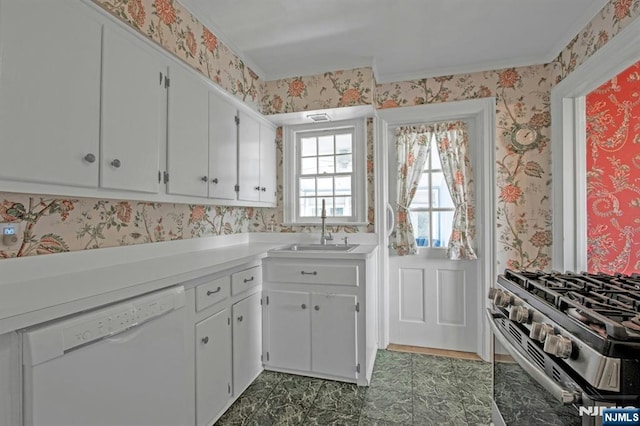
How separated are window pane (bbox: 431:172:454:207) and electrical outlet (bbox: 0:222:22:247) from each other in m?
2.80

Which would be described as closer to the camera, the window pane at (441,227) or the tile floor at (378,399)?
the tile floor at (378,399)

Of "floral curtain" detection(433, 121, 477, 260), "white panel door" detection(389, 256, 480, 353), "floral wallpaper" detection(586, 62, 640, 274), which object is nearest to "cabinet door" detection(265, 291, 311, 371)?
"white panel door" detection(389, 256, 480, 353)

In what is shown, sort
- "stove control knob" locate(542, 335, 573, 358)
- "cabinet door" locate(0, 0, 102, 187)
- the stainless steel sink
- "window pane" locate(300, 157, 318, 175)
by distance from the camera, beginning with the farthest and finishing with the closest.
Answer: "window pane" locate(300, 157, 318, 175), the stainless steel sink, "cabinet door" locate(0, 0, 102, 187), "stove control knob" locate(542, 335, 573, 358)

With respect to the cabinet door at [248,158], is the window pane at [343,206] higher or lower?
lower

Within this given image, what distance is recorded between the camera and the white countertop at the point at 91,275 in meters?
0.91

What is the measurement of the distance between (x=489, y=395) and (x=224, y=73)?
3.02 metres

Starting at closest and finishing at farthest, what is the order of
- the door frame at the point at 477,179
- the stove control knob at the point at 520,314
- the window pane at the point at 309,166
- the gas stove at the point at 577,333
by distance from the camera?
the gas stove at the point at 577,333 < the stove control knob at the point at 520,314 < the door frame at the point at 477,179 < the window pane at the point at 309,166

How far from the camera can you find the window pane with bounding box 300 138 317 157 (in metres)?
2.99

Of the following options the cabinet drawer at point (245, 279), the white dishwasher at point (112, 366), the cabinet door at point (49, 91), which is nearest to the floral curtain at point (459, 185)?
the cabinet drawer at point (245, 279)

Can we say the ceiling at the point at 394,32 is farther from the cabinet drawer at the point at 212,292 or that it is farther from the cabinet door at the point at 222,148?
the cabinet drawer at the point at 212,292

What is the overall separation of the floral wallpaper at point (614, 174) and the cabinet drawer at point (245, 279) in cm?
248

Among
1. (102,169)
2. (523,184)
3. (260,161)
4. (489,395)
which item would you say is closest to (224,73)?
(260,161)

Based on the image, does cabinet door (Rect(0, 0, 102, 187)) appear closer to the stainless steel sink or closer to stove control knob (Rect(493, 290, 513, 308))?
the stainless steel sink

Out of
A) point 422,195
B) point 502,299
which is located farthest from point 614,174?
point 502,299
